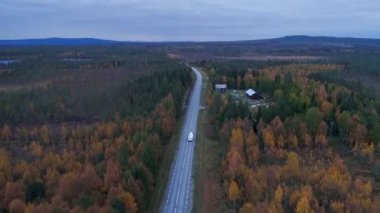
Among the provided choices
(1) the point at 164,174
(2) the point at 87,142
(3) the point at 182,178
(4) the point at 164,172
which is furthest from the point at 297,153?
(2) the point at 87,142

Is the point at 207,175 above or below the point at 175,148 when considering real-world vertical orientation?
below

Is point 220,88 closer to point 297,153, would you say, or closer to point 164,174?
point 297,153

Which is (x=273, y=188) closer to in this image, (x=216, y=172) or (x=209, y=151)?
(x=216, y=172)

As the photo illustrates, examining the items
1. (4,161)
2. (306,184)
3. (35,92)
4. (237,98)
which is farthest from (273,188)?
(35,92)

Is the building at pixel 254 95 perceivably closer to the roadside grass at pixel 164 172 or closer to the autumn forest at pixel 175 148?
the autumn forest at pixel 175 148

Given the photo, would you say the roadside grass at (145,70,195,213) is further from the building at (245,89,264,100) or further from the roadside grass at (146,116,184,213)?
the building at (245,89,264,100)

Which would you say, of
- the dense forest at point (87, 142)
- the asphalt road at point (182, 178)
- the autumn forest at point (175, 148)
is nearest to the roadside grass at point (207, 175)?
the autumn forest at point (175, 148)
